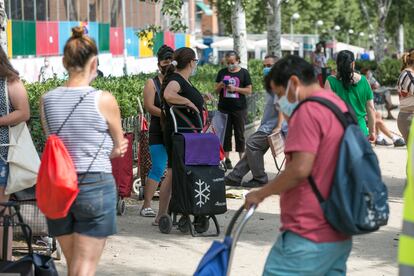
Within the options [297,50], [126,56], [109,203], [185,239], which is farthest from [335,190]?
[297,50]

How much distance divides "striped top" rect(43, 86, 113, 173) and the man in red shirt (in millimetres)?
1029

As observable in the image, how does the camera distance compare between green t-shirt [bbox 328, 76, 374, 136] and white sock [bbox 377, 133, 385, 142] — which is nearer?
green t-shirt [bbox 328, 76, 374, 136]

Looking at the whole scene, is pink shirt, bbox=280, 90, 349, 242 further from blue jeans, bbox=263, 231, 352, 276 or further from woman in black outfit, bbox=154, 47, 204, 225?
woman in black outfit, bbox=154, 47, 204, 225

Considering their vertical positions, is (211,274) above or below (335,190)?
below

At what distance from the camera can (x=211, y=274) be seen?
4750 mm

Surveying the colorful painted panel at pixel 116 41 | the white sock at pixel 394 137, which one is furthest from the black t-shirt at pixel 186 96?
the colorful painted panel at pixel 116 41

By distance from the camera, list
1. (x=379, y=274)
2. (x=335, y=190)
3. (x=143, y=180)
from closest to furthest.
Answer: (x=335, y=190) < (x=379, y=274) < (x=143, y=180)

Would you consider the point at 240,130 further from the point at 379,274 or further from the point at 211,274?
the point at 211,274

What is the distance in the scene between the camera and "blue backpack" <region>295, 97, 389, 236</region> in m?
4.45

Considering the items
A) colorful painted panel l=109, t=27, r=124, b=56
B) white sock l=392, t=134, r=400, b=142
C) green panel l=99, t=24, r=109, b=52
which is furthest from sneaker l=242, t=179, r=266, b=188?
colorful painted panel l=109, t=27, r=124, b=56

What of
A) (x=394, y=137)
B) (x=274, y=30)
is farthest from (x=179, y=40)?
(x=394, y=137)

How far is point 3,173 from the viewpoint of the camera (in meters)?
6.45

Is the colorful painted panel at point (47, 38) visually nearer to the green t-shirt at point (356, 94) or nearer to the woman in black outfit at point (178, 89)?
the green t-shirt at point (356, 94)

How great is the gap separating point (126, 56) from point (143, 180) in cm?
2534
